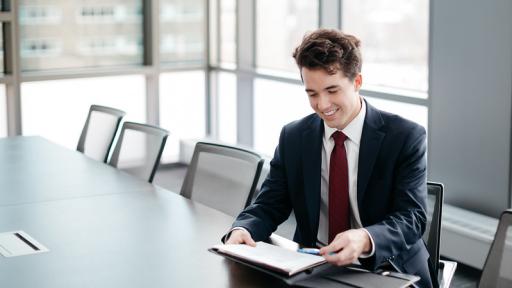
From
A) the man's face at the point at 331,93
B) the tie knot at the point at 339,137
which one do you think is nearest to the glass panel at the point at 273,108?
the tie knot at the point at 339,137

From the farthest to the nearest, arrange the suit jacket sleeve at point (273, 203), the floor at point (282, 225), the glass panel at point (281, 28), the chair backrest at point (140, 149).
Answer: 1. the glass panel at point (281, 28)
2. the floor at point (282, 225)
3. the chair backrest at point (140, 149)
4. the suit jacket sleeve at point (273, 203)

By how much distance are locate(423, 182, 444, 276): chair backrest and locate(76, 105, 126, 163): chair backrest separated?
2359 mm

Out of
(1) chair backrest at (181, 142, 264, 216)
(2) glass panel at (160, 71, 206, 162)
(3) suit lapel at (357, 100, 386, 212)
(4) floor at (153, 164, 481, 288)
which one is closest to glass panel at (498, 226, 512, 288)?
(3) suit lapel at (357, 100, 386, 212)

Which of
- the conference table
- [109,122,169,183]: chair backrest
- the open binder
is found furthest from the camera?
A: [109,122,169,183]: chair backrest

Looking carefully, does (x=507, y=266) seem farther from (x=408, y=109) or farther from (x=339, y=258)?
(x=408, y=109)

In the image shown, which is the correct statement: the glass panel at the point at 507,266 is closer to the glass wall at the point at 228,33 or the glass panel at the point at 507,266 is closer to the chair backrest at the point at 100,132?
the chair backrest at the point at 100,132

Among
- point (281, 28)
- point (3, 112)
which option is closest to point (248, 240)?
point (281, 28)

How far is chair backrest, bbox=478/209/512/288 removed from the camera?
2.61 m

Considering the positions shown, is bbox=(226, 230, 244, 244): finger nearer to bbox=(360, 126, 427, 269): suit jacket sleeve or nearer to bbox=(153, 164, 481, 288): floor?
bbox=(360, 126, 427, 269): suit jacket sleeve

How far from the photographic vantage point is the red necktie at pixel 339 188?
2869mm

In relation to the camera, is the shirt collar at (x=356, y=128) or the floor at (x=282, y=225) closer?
the shirt collar at (x=356, y=128)

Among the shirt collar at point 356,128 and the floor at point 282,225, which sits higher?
the shirt collar at point 356,128

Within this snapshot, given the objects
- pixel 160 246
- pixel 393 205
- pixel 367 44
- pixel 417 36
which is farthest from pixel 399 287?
pixel 367 44

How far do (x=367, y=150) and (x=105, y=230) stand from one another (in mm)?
1059
